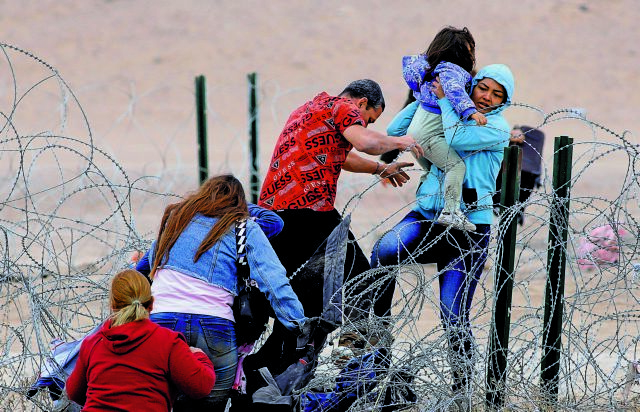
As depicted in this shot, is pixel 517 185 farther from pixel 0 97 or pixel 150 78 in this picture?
pixel 150 78

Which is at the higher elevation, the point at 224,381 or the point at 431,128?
the point at 431,128

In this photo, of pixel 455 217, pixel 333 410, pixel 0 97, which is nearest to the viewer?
pixel 333 410

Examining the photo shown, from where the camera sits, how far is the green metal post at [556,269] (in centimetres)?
437

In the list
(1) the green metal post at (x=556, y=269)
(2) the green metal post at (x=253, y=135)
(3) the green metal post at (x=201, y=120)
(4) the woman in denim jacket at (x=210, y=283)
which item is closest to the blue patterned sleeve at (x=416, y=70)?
(1) the green metal post at (x=556, y=269)

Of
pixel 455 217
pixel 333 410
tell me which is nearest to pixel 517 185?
pixel 455 217

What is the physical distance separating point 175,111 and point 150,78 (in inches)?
114

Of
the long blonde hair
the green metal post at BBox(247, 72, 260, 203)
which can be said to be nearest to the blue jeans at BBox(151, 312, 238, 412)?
the long blonde hair

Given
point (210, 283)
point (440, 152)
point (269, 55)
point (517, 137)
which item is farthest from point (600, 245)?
point (269, 55)

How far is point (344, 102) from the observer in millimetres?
4523

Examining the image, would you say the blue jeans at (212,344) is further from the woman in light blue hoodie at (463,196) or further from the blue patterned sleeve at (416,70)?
the blue patterned sleeve at (416,70)

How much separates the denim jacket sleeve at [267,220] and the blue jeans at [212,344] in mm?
452

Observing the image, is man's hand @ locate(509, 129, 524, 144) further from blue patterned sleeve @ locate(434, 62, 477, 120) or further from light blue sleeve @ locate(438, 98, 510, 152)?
blue patterned sleeve @ locate(434, 62, 477, 120)

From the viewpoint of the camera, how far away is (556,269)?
15.0 feet

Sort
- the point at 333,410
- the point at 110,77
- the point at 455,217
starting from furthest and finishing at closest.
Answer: the point at 110,77
the point at 455,217
the point at 333,410
